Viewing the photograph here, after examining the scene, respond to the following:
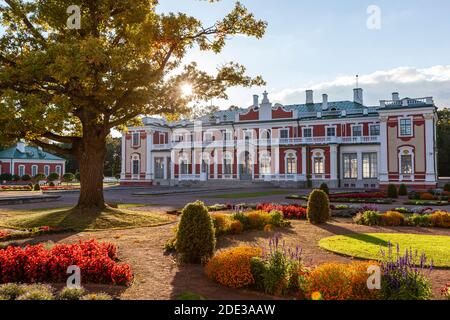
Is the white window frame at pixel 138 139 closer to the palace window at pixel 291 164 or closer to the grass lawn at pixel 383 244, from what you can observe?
the palace window at pixel 291 164

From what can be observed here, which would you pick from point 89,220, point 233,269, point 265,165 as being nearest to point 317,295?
point 233,269

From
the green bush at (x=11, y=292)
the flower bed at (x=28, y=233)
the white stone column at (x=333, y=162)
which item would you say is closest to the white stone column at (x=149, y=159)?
the white stone column at (x=333, y=162)

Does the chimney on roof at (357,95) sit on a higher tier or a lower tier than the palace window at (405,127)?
higher

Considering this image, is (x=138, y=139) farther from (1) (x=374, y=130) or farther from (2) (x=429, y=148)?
(2) (x=429, y=148)

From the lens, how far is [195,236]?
8.70 m

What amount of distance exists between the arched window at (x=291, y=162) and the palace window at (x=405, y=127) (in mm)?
12069

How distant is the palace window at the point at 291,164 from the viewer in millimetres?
46938

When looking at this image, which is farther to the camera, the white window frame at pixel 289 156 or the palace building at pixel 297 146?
the white window frame at pixel 289 156

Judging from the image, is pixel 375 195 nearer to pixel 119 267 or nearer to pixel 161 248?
pixel 161 248

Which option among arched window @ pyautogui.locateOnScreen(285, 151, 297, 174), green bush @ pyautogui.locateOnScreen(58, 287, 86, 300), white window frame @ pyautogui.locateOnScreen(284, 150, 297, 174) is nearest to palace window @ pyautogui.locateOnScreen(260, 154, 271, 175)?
white window frame @ pyautogui.locateOnScreen(284, 150, 297, 174)

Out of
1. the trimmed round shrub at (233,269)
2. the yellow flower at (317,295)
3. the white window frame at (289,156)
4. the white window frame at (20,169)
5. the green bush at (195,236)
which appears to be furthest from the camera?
the white window frame at (20,169)

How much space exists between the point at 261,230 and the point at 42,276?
776 centimetres

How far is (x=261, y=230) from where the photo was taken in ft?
44.0
